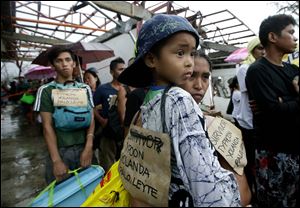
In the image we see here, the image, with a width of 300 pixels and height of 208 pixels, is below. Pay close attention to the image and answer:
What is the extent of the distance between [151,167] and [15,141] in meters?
7.88

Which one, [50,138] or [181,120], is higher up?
[181,120]

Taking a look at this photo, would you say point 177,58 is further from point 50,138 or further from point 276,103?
point 50,138

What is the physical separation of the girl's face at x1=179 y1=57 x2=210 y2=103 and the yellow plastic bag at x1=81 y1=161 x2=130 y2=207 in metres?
0.54

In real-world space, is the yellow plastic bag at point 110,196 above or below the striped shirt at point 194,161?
below

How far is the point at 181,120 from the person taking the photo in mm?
830

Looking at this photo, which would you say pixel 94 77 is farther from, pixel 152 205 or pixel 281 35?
pixel 152 205

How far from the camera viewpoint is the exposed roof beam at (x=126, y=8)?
4547mm

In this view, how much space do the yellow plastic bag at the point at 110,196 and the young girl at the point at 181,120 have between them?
187mm

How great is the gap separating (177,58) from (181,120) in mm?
249

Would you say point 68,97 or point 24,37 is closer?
point 68,97

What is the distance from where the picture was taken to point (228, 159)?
958mm

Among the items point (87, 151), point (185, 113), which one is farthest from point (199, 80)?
point (87, 151)

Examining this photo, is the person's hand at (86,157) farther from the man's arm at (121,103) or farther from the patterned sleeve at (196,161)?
the patterned sleeve at (196,161)

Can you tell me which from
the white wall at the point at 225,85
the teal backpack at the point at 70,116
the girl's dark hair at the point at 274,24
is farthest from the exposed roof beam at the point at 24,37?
the girl's dark hair at the point at 274,24
